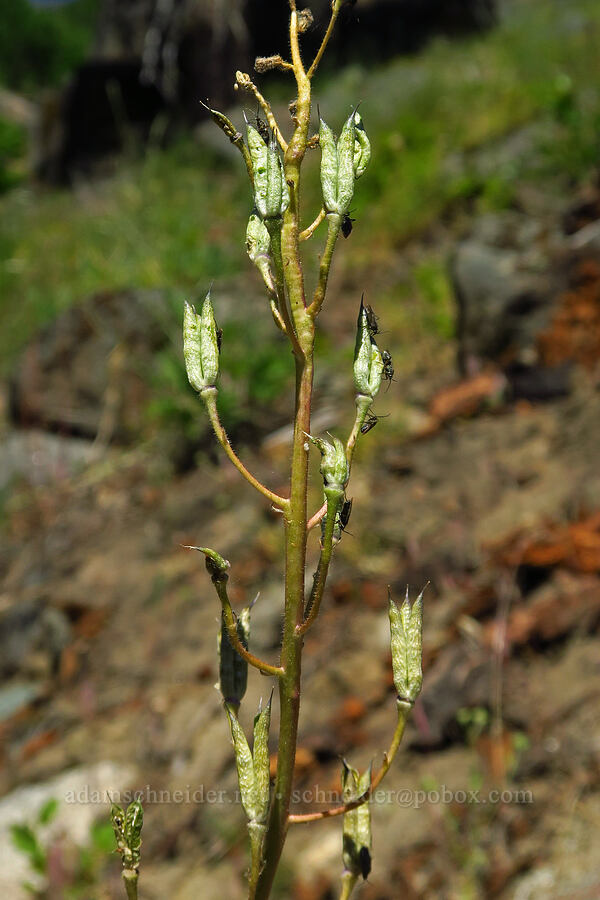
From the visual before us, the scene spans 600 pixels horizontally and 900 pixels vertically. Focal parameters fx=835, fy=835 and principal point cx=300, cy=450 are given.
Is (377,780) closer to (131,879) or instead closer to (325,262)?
(131,879)

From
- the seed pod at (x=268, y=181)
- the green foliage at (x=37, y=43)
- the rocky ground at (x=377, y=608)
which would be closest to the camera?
the seed pod at (x=268, y=181)

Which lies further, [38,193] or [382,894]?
[38,193]

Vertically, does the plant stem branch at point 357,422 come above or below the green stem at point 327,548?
above

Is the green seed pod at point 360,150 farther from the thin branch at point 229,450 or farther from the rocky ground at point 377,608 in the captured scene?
the rocky ground at point 377,608

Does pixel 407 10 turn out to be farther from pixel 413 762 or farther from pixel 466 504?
pixel 413 762

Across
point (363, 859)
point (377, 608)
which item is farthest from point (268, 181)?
point (377, 608)

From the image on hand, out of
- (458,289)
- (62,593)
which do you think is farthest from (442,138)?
(62,593)


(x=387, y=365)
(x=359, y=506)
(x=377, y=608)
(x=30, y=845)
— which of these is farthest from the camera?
(x=359, y=506)

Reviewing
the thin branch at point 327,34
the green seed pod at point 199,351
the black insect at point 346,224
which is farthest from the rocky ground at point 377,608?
the thin branch at point 327,34
